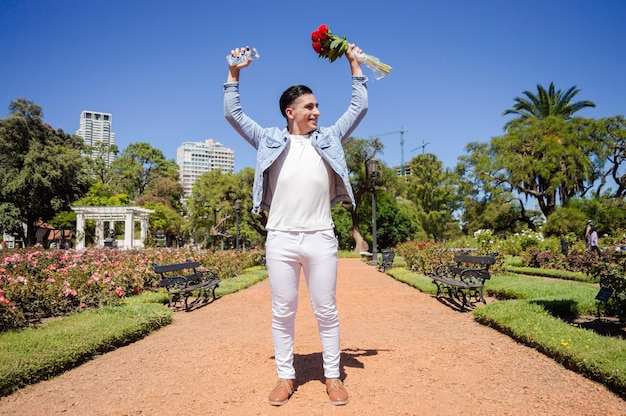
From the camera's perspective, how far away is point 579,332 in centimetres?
405

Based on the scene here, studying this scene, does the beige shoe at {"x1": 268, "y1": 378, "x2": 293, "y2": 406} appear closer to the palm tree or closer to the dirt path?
the dirt path

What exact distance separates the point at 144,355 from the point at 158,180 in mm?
45667

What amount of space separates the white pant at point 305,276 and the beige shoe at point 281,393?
→ 177 millimetres

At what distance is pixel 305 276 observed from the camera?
8.37 ft

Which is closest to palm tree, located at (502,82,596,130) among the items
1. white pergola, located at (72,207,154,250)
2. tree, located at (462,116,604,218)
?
tree, located at (462,116,604,218)

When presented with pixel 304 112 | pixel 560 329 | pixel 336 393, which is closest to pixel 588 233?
pixel 560 329

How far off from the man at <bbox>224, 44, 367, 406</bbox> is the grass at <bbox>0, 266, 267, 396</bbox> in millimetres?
2011

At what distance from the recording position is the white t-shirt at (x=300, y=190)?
2570 mm

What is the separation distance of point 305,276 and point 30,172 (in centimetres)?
3406

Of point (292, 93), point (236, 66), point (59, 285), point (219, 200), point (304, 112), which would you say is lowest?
point (59, 285)

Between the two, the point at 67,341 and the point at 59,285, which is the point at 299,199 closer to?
the point at 67,341

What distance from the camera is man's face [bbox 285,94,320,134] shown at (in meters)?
2.76

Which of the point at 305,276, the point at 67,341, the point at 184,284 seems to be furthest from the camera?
the point at 184,284

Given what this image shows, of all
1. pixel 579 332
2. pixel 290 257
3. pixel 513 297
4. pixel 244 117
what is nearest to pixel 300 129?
pixel 244 117
